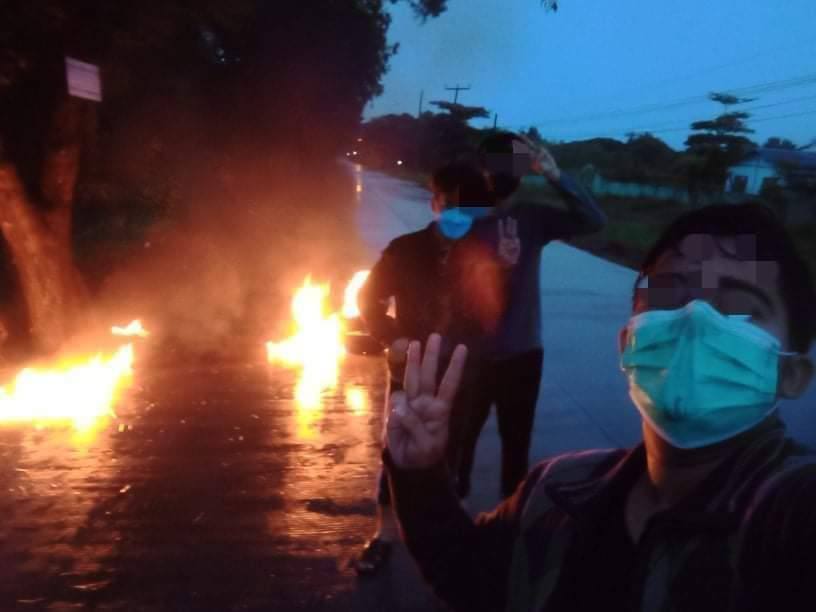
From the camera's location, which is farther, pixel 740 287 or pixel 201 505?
pixel 201 505

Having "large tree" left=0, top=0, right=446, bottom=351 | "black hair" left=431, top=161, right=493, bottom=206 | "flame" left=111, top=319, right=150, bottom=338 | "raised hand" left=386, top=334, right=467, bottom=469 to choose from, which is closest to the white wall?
"large tree" left=0, top=0, right=446, bottom=351

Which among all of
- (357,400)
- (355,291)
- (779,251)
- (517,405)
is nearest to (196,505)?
(355,291)

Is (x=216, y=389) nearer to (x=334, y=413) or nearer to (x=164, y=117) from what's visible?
(x=334, y=413)

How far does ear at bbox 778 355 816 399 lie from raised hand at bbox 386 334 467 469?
685mm

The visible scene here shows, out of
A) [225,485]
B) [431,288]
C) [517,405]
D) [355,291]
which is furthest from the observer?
[225,485]

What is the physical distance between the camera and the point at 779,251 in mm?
1795

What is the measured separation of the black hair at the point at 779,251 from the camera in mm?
1788

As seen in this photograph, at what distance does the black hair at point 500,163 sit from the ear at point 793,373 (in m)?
2.36

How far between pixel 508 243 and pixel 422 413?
7.12 feet

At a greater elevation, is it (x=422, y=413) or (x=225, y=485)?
(x=422, y=413)

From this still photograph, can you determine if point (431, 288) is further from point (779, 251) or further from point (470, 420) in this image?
point (779, 251)

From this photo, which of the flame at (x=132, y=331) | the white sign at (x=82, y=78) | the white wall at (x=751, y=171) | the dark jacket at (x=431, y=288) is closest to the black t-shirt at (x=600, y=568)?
the dark jacket at (x=431, y=288)

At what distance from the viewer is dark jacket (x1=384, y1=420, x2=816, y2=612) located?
1.52 metres

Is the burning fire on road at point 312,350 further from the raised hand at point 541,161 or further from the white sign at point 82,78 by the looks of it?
the white sign at point 82,78
